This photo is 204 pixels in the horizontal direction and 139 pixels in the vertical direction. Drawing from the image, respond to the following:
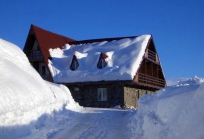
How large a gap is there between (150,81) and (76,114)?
19251mm

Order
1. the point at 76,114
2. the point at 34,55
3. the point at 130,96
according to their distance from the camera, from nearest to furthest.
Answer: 1. the point at 76,114
2. the point at 130,96
3. the point at 34,55

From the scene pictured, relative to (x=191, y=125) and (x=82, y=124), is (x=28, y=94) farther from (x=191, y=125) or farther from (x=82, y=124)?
(x=191, y=125)

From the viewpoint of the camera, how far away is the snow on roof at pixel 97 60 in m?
30.5

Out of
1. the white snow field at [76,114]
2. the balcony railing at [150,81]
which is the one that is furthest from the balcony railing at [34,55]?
the white snow field at [76,114]

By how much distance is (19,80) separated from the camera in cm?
1430

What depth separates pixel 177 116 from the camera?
9.94 m

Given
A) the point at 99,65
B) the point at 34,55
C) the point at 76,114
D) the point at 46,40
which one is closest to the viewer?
the point at 76,114

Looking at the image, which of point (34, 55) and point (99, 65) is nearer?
point (99, 65)

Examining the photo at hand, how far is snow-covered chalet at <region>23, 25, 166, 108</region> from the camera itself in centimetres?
3042

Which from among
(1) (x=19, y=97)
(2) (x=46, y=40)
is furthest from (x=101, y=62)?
(1) (x=19, y=97)

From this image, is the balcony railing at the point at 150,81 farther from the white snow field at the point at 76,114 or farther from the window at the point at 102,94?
the white snow field at the point at 76,114

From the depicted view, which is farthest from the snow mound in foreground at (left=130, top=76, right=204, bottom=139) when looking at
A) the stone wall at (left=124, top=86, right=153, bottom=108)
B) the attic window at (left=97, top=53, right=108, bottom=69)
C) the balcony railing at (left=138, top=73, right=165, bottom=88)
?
the balcony railing at (left=138, top=73, right=165, bottom=88)

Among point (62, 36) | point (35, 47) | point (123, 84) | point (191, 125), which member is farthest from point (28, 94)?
point (62, 36)

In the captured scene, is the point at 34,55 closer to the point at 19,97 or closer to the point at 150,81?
the point at 150,81
